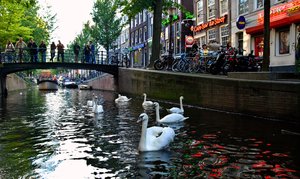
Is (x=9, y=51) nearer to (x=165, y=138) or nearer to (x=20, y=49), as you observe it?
(x=20, y=49)

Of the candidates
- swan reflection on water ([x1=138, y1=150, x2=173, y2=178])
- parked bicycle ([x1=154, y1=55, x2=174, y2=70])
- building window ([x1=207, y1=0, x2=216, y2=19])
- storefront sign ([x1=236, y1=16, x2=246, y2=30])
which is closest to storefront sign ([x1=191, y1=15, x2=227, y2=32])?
building window ([x1=207, y1=0, x2=216, y2=19])

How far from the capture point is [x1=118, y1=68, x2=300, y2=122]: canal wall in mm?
10688

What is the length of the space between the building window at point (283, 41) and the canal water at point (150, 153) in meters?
10.1

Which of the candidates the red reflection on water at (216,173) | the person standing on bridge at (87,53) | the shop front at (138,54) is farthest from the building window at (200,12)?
the red reflection on water at (216,173)

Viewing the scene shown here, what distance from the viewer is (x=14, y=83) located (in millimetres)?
40344

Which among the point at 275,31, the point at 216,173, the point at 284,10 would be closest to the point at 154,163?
the point at 216,173

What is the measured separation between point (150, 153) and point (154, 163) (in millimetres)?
700

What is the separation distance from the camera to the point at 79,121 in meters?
12.5

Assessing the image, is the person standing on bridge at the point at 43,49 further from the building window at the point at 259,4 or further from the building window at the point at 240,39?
the building window at the point at 259,4

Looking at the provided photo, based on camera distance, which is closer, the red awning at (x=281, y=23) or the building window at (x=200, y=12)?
the red awning at (x=281, y=23)

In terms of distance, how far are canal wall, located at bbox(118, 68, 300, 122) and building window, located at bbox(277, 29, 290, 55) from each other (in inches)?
265

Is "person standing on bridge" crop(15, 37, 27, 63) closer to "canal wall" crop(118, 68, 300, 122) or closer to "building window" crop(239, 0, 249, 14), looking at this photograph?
"canal wall" crop(118, 68, 300, 122)

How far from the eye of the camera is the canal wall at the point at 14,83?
36.9 m

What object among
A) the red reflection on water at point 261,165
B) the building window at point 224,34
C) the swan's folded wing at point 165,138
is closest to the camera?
the red reflection on water at point 261,165
